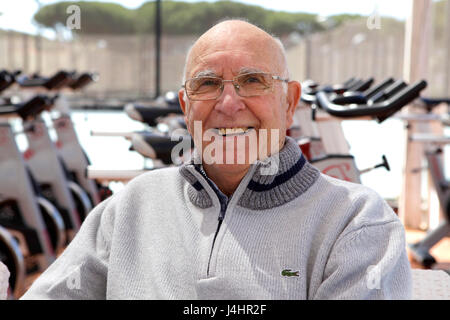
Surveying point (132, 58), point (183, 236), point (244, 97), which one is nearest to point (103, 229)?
point (183, 236)

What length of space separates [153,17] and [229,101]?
4.02 m

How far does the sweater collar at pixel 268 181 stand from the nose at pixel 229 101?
11 cm

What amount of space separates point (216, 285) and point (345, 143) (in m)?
1.66

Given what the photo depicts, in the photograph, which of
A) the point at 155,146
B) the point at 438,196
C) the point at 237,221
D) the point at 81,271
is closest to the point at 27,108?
the point at 155,146

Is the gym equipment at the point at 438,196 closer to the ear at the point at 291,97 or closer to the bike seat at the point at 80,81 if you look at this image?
the bike seat at the point at 80,81

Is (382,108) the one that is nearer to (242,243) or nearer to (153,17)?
(242,243)

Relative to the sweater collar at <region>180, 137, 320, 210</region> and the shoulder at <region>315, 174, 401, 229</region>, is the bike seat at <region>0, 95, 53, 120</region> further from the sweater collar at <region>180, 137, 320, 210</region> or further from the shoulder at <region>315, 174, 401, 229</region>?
the shoulder at <region>315, 174, 401, 229</region>

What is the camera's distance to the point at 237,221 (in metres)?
0.96

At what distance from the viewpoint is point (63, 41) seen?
16.2 feet

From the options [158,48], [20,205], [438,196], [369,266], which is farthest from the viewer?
[158,48]

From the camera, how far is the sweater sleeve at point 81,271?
995 millimetres

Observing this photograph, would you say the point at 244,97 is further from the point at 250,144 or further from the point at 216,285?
the point at 216,285

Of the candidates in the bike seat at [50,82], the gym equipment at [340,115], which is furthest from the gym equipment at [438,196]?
the bike seat at [50,82]

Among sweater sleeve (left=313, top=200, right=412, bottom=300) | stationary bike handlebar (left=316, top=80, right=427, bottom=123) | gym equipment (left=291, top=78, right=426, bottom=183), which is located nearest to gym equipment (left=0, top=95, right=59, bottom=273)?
gym equipment (left=291, top=78, right=426, bottom=183)
